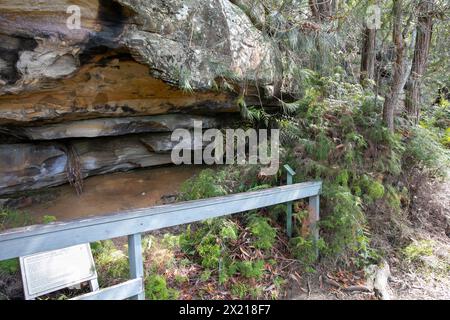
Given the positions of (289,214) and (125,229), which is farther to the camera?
(289,214)

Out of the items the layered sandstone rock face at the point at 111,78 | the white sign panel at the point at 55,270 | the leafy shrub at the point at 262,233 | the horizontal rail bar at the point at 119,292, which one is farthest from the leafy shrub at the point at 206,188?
the horizontal rail bar at the point at 119,292

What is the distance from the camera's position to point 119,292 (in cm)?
235

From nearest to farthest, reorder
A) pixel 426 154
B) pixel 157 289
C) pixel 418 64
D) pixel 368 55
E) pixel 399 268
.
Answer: pixel 157 289, pixel 399 268, pixel 426 154, pixel 418 64, pixel 368 55

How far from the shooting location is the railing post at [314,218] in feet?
11.9

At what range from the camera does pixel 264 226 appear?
359cm

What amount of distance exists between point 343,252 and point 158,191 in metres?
3.51

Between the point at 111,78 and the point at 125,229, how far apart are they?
311cm

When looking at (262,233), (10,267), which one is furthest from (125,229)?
(262,233)

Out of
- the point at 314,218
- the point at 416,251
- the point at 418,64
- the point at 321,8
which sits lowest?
the point at 416,251

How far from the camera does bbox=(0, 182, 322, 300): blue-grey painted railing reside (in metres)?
1.98

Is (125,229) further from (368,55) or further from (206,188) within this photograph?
(368,55)

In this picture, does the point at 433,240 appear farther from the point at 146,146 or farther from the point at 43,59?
the point at 43,59

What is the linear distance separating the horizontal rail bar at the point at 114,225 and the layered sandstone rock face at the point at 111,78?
2.22m
